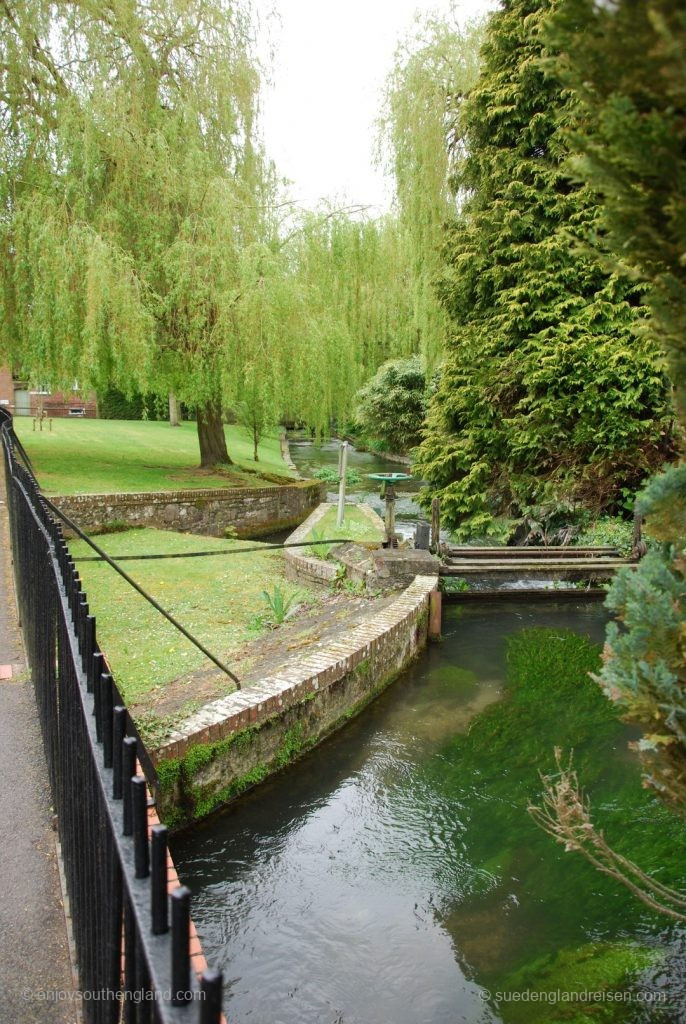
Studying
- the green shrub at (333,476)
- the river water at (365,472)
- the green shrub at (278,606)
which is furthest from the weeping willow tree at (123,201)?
the green shrub at (333,476)

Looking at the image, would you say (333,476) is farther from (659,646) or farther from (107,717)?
(107,717)

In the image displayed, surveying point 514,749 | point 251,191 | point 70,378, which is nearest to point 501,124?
point 251,191

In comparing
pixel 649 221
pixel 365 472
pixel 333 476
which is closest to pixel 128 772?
pixel 649 221

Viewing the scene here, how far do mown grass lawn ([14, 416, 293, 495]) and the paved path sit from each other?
1103 cm

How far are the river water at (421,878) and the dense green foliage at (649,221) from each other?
2.07 meters

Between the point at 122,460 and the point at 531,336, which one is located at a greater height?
the point at 531,336

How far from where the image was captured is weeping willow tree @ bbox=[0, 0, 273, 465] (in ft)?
46.4

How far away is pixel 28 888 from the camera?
2.79 metres

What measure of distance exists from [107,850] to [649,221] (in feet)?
7.89

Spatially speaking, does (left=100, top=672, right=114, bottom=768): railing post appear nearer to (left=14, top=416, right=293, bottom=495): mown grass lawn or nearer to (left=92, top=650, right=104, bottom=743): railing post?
(left=92, top=650, right=104, bottom=743): railing post

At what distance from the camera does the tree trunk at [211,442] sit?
19109mm

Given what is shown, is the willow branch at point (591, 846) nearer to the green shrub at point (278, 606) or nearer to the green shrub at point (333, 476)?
the green shrub at point (278, 606)

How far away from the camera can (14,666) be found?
5.15 m

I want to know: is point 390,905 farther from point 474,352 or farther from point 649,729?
point 474,352
